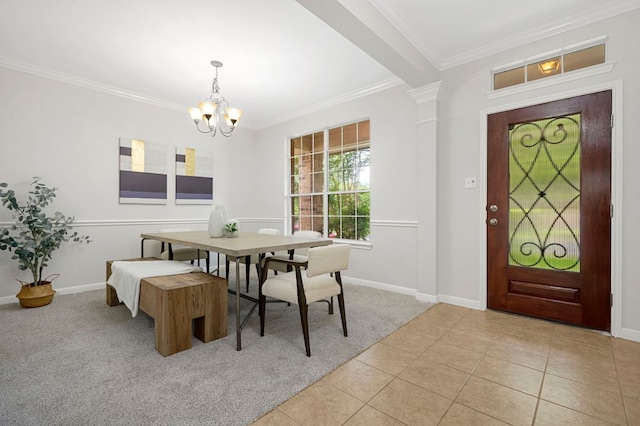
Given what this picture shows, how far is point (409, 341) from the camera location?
235cm

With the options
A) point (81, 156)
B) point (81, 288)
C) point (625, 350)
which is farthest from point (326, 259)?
point (81, 156)

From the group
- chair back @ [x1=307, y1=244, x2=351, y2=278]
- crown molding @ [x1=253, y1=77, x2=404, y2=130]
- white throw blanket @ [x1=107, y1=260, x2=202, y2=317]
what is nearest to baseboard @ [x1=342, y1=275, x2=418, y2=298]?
chair back @ [x1=307, y1=244, x2=351, y2=278]

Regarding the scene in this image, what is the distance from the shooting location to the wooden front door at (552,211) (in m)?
2.47

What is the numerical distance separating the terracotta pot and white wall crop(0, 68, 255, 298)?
42 centimetres

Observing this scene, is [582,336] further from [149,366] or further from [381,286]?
[149,366]

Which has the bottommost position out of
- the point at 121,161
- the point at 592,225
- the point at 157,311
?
the point at 157,311

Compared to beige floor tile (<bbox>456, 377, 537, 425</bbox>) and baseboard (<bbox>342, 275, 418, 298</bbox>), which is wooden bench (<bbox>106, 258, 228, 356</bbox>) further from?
baseboard (<bbox>342, 275, 418, 298</bbox>)

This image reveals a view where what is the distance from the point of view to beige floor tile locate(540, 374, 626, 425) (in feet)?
4.96

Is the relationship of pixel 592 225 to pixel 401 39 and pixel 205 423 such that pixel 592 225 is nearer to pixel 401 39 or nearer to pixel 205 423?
pixel 401 39

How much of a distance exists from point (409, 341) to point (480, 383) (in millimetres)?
632

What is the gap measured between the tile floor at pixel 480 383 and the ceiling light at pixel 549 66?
2357mm

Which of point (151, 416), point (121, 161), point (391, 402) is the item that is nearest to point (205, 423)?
point (151, 416)

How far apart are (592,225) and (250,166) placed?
4.92 metres

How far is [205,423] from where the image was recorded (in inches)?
56.2
